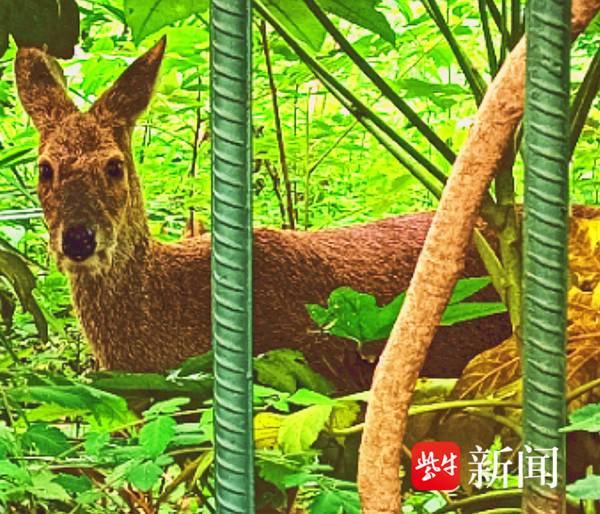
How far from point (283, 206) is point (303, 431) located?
21cm

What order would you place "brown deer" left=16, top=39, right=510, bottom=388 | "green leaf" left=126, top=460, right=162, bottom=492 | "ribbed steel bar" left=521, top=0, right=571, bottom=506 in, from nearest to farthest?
"ribbed steel bar" left=521, top=0, right=571, bottom=506, "green leaf" left=126, top=460, right=162, bottom=492, "brown deer" left=16, top=39, right=510, bottom=388

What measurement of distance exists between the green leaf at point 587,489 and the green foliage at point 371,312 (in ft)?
0.63

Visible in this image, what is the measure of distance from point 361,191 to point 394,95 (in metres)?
0.11

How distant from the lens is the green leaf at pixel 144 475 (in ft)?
2.70

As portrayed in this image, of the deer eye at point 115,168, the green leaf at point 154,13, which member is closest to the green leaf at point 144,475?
the deer eye at point 115,168

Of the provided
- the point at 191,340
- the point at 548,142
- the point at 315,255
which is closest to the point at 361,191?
the point at 315,255

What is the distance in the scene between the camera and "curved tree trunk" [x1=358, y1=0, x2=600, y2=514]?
0.75 meters

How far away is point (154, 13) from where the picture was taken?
35.7 inches

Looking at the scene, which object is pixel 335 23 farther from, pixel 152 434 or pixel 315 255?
pixel 152 434

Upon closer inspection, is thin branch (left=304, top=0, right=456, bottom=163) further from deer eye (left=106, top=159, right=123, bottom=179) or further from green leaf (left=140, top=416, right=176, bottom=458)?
green leaf (left=140, top=416, right=176, bottom=458)

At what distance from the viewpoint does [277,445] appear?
2.95 feet

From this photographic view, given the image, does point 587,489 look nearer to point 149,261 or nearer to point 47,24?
point 149,261

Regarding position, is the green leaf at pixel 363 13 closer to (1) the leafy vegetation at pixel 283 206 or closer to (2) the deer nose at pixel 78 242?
(1) the leafy vegetation at pixel 283 206

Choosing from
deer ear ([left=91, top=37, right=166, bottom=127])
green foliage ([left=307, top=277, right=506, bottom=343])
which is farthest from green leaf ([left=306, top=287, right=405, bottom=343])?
deer ear ([left=91, top=37, right=166, bottom=127])
